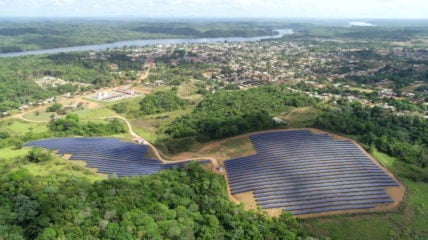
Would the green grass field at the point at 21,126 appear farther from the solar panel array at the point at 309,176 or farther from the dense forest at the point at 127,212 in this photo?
the solar panel array at the point at 309,176

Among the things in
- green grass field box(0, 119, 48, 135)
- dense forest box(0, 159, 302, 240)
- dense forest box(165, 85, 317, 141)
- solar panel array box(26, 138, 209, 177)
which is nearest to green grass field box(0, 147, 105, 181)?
solar panel array box(26, 138, 209, 177)

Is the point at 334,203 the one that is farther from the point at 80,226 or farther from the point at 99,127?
the point at 99,127

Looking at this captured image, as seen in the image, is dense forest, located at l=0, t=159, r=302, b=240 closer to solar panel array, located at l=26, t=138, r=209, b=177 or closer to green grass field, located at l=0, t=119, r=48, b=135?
solar panel array, located at l=26, t=138, r=209, b=177

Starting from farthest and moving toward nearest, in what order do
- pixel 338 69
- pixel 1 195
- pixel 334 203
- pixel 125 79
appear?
1. pixel 338 69
2. pixel 125 79
3. pixel 334 203
4. pixel 1 195

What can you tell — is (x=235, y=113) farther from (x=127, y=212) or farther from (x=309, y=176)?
(x=127, y=212)

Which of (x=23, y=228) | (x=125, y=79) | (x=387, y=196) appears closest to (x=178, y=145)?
(x=23, y=228)

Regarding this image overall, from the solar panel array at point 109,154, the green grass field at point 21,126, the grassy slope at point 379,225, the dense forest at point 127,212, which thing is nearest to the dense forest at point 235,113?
the solar panel array at point 109,154

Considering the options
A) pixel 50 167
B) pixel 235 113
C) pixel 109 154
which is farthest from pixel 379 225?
pixel 50 167
